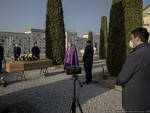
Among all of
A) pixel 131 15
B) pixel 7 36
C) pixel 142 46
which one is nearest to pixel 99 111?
pixel 142 46

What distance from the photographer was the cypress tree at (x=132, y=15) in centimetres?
669

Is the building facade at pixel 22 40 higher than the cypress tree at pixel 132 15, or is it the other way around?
the building facade at pixel 22 40

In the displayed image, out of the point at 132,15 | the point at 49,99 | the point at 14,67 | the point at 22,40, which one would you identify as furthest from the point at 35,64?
the point at 22,40

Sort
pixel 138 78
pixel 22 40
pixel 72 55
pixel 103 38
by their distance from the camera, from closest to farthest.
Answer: pixel 138 78 < pixel 72 55 < pixel 103 38 < pixel 22 40

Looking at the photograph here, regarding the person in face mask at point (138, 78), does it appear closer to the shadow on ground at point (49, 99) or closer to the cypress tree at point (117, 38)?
the shadow on ground at point (49, 99)

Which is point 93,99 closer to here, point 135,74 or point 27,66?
point 135,74

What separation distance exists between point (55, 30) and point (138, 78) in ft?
34.1

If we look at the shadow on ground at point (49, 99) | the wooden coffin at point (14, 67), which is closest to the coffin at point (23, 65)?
the wooden coffin at point (14, 67)

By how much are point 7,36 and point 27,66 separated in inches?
1593

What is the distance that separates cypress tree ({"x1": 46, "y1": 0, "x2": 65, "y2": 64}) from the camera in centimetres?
1126

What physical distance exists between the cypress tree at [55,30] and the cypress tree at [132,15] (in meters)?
6.28

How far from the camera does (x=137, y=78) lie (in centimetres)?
167

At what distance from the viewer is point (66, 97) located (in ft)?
14.7

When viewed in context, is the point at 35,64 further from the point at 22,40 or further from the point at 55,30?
the point at 22,40
